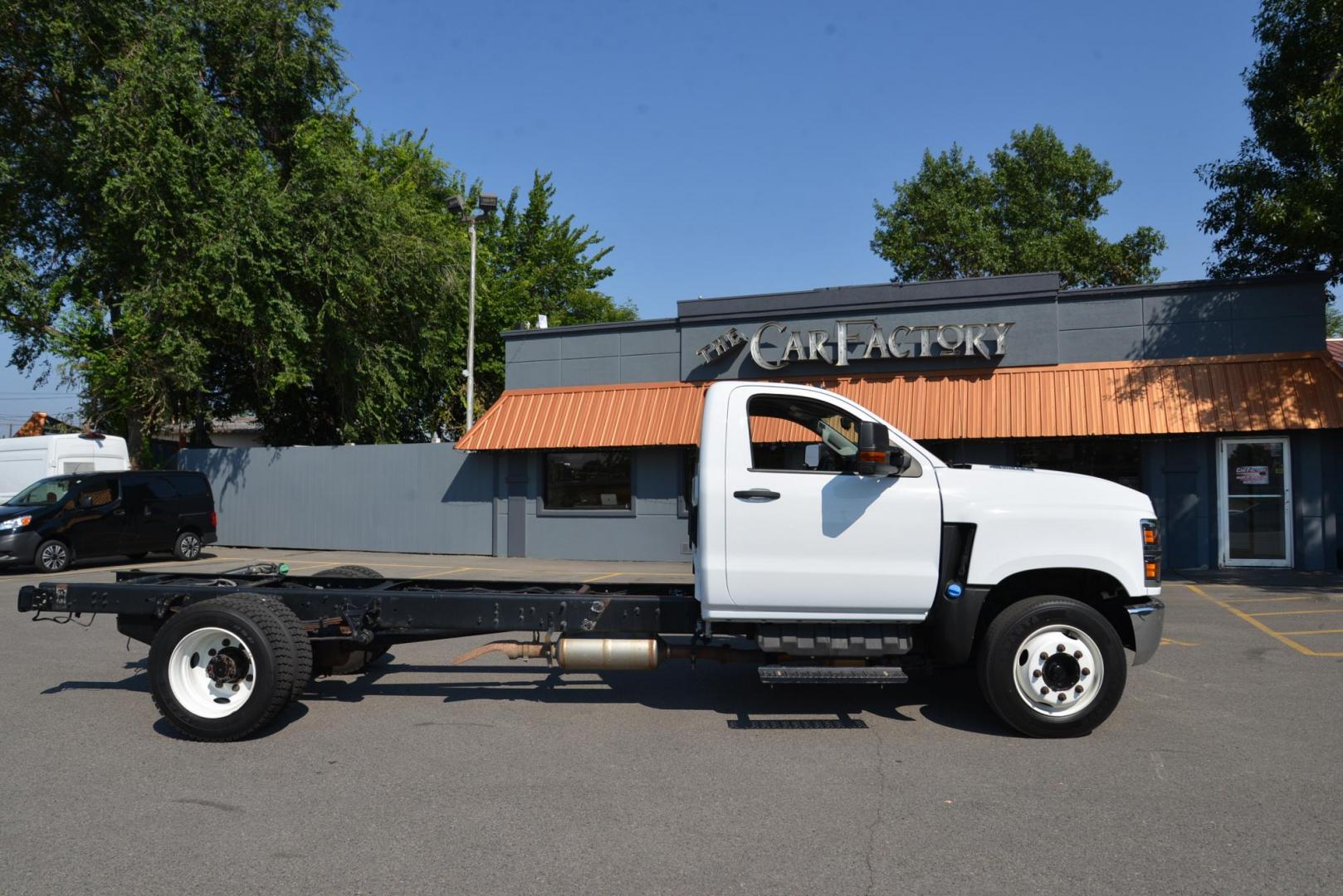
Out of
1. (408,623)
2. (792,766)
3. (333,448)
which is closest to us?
(792,766)

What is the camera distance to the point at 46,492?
1712 cm

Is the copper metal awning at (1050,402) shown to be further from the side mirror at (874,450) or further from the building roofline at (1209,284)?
A: the side mirror at (874,450)

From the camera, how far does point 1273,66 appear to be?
18156 millimetres

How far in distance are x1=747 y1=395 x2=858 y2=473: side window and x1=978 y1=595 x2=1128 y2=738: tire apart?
1464 millimetres

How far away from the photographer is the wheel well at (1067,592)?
6.10 m

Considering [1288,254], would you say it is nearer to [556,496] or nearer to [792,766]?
[556,496]

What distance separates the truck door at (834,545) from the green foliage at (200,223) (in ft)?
58.2

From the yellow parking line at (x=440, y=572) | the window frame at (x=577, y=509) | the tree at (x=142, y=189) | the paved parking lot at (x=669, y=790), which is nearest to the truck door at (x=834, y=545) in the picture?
the paved parking lot at (x=669, y=790)

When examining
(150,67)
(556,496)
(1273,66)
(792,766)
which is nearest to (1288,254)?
(1273,66)

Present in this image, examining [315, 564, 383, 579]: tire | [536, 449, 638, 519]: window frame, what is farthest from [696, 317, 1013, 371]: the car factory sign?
[315, 564, 383, 579]: tire

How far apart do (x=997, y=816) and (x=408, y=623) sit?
3.88 m

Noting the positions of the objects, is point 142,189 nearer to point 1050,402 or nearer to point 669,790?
point 1050,402

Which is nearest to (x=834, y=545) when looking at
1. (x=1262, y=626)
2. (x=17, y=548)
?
(x=1262, y=626)

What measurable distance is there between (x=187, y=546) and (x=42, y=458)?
4082mm
